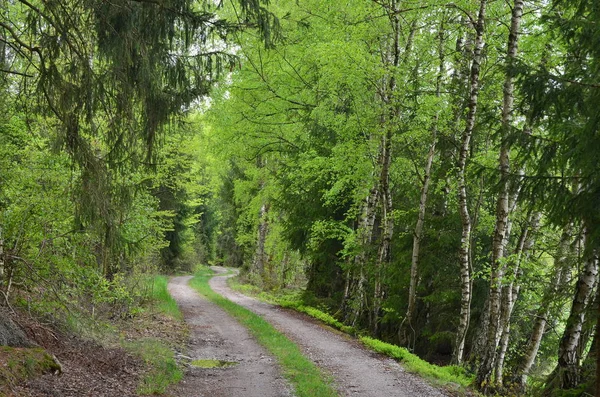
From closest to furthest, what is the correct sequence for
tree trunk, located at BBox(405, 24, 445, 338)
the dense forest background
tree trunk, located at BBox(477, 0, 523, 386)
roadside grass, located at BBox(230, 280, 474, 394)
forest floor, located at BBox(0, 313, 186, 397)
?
forest floor, located at BBox(0, 313, 186, 397), the dense forest background, tree trunk, located at BBox(477, 0, 523, 386), roadside grass, located at BBox(230, 280, 474, 394), tree trunk, located at BBox(405, 24, 445, 338)

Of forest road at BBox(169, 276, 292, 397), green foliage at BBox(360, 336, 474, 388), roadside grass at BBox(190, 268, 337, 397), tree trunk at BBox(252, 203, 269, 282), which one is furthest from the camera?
tree trunk at BBox(252, 203, 269, 282)

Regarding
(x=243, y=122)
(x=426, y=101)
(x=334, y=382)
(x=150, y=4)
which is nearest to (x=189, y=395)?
(x=334, y=382)

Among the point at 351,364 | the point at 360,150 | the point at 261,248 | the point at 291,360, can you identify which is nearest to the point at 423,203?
the point at 360,150

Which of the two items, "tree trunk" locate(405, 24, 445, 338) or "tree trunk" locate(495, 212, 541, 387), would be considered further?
"tree trunk" locate(405, 24, 445, 338)

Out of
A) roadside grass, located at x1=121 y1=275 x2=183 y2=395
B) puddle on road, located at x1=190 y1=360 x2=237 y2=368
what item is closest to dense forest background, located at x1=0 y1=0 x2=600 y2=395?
roadside grass, located at x1=121 y1=275 x2=183 y2=395

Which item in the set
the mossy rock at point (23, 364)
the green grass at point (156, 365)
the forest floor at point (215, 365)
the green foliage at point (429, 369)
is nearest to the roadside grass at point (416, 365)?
the green foliage at point (429, 369)

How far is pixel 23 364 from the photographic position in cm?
606

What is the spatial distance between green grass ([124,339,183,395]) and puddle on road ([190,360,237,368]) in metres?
0.47

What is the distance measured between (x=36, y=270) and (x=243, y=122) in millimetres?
9454

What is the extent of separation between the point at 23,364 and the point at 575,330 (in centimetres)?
731

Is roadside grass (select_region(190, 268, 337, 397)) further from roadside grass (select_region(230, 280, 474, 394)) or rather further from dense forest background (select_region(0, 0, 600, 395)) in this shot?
dense forest background (select_region(0, 0, 600, 395))

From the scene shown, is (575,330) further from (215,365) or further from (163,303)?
(163,303)

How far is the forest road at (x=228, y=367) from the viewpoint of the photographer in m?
7.94

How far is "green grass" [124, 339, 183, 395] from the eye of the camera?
7395 mm
